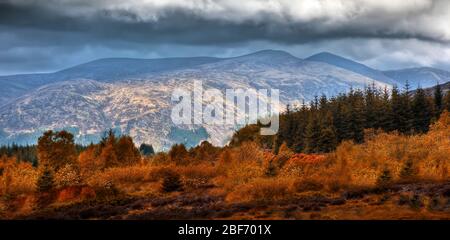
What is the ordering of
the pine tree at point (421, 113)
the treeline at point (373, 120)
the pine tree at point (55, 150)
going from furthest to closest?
the treeline at point (373, 120), the pine tree at point (421, 113), the pine tree at point (55, 150)

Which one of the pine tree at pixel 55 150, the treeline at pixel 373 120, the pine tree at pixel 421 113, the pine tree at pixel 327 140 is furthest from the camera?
the treeline at pixel 373 120

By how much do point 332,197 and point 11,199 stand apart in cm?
2939

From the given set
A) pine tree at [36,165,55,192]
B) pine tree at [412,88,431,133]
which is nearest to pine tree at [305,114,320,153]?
pine tree at [412,88,431,133]

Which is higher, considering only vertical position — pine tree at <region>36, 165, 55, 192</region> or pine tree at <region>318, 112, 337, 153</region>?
pine tree at <region>318, 112, 337, 153</region>

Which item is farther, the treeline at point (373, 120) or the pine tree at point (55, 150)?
the treeline at point (373, 120)

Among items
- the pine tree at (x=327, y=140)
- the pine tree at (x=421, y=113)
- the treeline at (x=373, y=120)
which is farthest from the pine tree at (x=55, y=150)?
the pine tree at (x=421, y=113)

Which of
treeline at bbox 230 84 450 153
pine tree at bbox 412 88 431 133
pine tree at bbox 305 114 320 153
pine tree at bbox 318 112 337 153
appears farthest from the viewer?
pine tree at bbox 305 114 320 153

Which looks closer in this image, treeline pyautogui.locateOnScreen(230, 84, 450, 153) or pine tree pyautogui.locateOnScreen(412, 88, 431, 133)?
pine tree pyautogui.locateOnScreen(412, 88, 431, 133)

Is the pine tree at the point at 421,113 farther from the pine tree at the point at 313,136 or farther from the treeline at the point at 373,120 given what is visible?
the pine tree at the point at 313,136

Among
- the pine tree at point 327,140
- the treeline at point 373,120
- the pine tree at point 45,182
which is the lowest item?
the pine tree at point 45,182

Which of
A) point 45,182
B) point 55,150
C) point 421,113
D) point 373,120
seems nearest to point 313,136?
point 373,120

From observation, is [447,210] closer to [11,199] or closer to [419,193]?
[419,193]

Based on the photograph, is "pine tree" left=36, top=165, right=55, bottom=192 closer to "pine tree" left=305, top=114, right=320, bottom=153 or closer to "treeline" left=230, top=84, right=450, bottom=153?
"treeline" left=230, top=84, right=450, bottom=153
